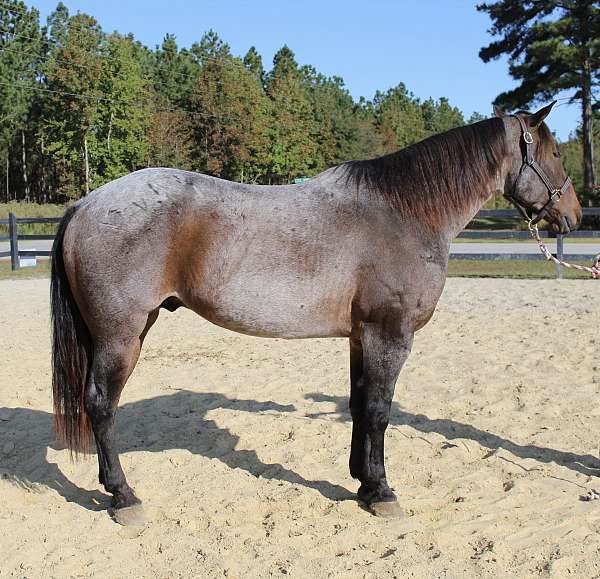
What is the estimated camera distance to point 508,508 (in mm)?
3506

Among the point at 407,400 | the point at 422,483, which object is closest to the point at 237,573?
the point at 422,483

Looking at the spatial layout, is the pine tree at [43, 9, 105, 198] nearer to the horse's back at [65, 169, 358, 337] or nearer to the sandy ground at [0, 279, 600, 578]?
the sandy ground at [0, 279, 600, 578]

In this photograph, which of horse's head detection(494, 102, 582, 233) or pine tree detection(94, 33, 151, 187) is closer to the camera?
horse's head detection(494, 102, 582, 233)

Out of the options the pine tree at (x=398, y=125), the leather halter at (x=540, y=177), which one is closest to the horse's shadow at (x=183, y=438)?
the leather halter at (x=540, y=177)

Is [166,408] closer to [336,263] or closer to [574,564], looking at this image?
[336,263]

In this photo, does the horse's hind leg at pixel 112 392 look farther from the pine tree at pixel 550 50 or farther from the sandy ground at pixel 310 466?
the pine tree at pixel 550 50

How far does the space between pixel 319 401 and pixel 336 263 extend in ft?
7.61

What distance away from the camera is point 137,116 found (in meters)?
38.9

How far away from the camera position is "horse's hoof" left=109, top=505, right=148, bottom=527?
346 cm

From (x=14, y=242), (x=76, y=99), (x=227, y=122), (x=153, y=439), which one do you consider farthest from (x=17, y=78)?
(x=153, y=439)

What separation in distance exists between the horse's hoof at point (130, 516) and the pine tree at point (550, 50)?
28.3 meters

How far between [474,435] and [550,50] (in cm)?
2659

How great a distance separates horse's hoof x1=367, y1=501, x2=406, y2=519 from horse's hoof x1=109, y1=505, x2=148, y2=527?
4.15 feet

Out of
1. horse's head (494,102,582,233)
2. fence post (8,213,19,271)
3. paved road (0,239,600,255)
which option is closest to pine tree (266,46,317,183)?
paved road (0,239,600,255)
